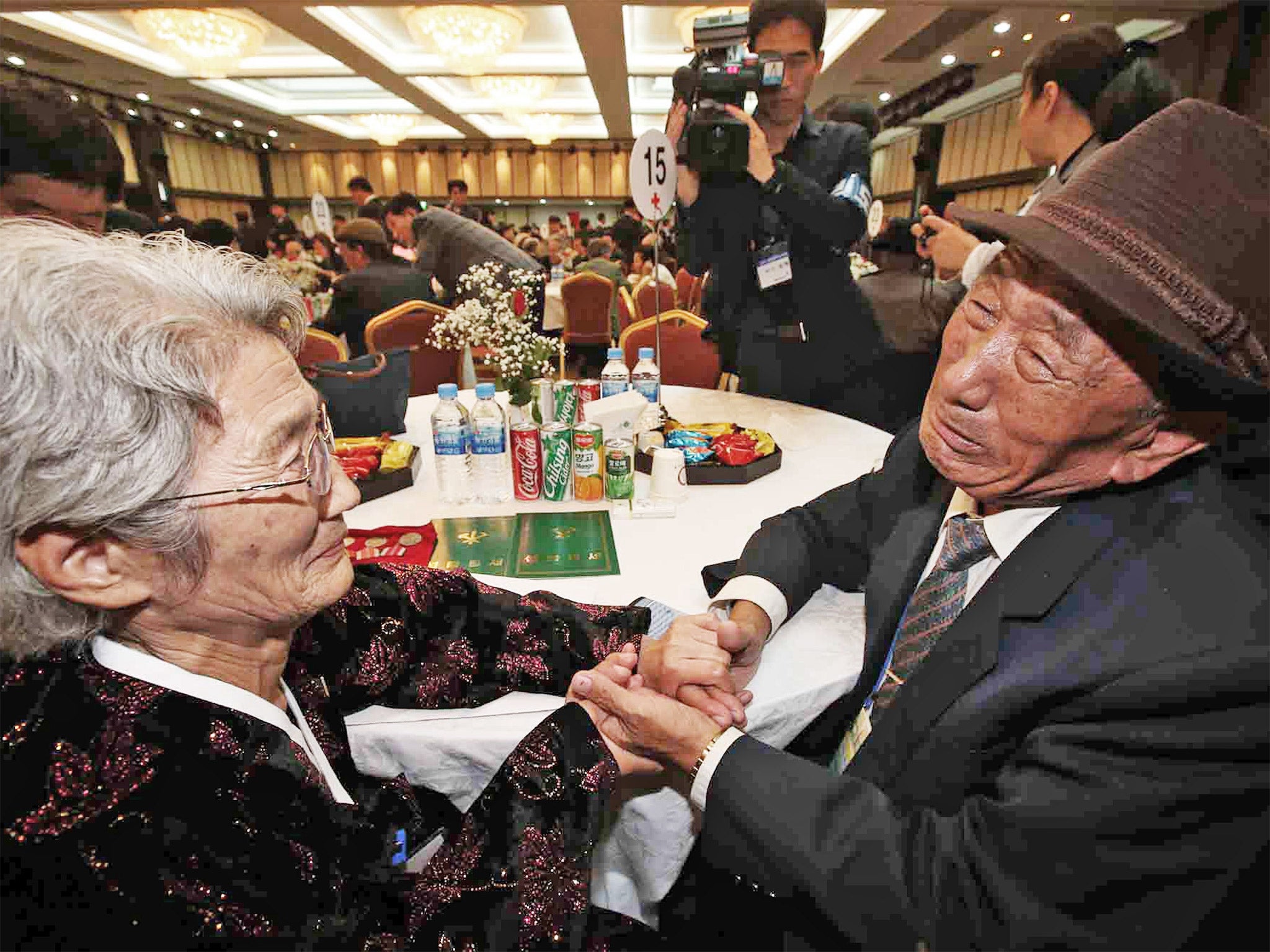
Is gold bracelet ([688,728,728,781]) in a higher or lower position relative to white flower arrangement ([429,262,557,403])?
lower

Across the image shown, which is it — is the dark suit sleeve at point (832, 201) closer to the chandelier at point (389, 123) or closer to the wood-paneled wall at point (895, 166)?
the chandelier at point (389, 123)

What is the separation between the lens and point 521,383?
1851 mm

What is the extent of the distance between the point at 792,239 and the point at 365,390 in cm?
170

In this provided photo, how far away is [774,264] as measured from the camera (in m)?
2.52

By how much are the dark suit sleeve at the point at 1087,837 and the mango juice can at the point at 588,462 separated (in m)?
1.07

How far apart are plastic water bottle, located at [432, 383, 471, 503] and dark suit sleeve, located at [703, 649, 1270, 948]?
4.04 ft

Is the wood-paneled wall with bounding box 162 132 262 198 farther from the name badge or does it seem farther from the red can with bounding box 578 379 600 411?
the name badge

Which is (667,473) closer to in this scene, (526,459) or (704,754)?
(526,459)

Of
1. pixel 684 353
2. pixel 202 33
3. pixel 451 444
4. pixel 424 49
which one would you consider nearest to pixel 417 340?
pixel 684 353

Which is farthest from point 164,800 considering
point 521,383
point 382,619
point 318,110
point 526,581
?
point 318,110

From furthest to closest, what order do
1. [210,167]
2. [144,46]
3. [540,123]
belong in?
[210,167]
[540,123]
[144,46]

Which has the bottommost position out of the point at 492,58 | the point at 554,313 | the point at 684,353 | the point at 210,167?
the point at 554,313

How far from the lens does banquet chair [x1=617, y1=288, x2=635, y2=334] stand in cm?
456

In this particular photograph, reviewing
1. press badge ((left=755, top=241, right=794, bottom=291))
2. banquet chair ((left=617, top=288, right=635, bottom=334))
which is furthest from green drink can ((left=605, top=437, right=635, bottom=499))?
banquet chair ((left=617, top=288, right=635, bottom=334))
